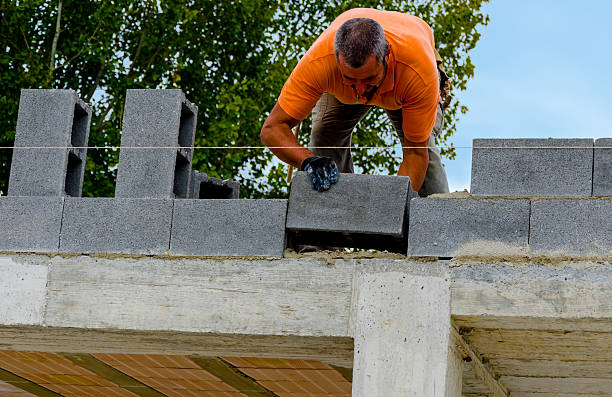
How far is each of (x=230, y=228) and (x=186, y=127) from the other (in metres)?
0.78

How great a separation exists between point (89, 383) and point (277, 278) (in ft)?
8.04

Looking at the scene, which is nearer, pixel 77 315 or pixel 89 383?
pixel 77 315

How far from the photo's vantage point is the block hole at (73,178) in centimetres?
504

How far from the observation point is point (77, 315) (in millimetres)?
4582

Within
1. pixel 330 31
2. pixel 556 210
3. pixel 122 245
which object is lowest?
pixel 122 245

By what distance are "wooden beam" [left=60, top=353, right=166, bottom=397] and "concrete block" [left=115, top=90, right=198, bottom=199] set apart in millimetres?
1339

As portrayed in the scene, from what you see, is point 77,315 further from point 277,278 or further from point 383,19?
point 383,19

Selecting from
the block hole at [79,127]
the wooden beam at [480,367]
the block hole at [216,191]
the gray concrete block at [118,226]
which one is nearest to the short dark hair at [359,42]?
the gray concrete block at [118,226]

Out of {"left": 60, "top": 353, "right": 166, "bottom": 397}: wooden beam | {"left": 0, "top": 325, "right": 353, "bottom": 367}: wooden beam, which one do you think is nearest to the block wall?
{"left": 0, "top": 325, "right": 353, "bottom": 367}: wooden beam

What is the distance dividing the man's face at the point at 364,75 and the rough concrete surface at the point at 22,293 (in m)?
1.66

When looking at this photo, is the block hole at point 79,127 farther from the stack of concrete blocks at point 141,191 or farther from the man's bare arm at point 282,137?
the man's bare arm at point 282,137

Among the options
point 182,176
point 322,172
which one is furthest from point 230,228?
point 182,176

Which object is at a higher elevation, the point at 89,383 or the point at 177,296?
the point at 177,296

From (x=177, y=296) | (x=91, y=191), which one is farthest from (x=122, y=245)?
(x=91, y=191)
